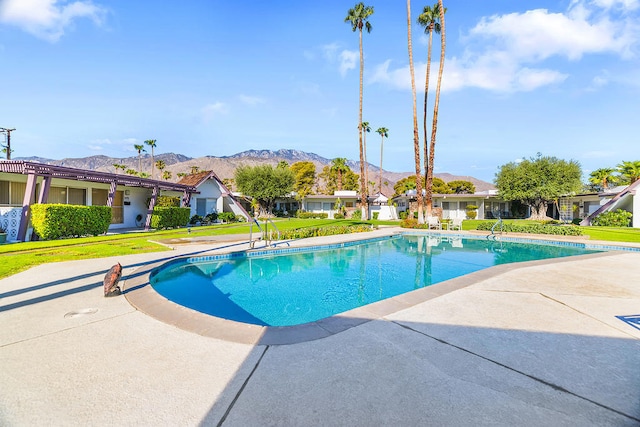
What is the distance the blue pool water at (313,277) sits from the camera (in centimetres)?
578

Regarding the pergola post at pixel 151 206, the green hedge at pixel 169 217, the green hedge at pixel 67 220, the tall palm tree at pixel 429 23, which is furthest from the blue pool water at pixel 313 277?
the tall palm tree at pixel 429 23

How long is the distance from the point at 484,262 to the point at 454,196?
24.0 m

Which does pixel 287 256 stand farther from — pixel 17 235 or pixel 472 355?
pixel 17 235

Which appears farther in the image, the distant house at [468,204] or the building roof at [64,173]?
the distant house at [468,204]

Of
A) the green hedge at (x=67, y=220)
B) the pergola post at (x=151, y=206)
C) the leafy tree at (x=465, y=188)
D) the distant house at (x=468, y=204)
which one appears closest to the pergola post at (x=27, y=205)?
the green hedge at (x=67, y=220)

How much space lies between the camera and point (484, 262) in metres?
10.4

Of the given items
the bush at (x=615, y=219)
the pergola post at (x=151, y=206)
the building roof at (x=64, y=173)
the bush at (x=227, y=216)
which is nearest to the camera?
the building roof at (x=64, y=173)

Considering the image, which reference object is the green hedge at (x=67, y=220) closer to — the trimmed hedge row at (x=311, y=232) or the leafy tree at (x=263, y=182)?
the trimmed hedge row at (x=311, y=232)

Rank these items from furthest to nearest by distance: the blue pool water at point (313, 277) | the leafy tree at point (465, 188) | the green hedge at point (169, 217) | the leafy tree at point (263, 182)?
the leafy tree at point (465, 188) < the leafy tree at point (263, 182) < the green hedge at point (169, 217) < the blue pool water at point (313, 277)

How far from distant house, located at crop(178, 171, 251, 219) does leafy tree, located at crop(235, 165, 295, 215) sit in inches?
184

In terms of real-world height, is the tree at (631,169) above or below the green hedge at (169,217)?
above

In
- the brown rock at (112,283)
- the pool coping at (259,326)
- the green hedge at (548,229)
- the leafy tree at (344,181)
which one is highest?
the leafy tree at (344,181)

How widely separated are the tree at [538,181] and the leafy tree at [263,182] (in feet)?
71.8

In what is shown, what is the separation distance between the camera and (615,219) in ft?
71.0
